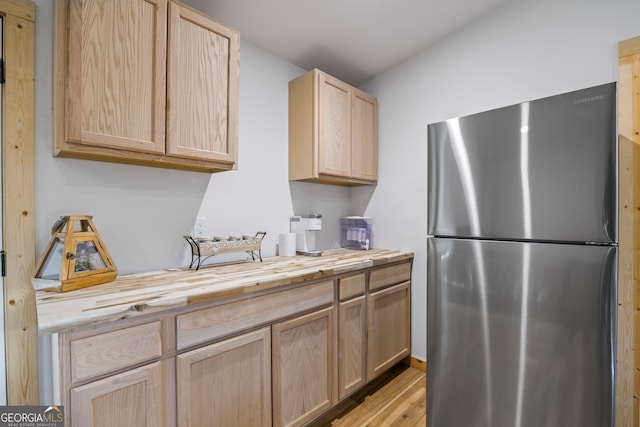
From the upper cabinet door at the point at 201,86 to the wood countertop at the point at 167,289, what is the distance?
0.61 m

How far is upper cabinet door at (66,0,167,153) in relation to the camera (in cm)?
125

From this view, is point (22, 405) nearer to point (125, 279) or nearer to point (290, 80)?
point (125, 279)

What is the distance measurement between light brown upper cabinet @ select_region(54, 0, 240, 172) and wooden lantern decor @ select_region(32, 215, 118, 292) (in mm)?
330

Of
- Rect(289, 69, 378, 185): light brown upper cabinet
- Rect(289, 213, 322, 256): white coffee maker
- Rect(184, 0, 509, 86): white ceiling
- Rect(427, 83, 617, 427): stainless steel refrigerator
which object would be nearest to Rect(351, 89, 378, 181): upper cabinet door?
Rect(289, 69, 378, 185): light brown upper cabinet

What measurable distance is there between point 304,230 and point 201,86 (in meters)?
1.21

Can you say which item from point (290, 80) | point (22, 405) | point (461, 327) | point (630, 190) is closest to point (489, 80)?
point (630, 190)

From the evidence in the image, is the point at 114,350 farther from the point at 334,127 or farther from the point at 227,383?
the point at 334,127

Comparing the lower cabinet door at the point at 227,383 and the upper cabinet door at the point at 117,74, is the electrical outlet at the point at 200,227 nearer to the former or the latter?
the upper cabinet door at the point at 117,74

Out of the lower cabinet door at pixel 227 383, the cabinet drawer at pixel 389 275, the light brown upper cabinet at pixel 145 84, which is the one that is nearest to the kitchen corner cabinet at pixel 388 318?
the cabinet drawer at pixel 389 275

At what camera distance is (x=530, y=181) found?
1.27m

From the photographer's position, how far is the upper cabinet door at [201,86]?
150 cm

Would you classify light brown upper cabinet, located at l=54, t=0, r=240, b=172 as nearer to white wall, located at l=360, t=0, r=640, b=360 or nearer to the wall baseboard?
white wall, located at l=360, t=0, r=640, b=360

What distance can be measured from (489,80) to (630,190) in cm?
106

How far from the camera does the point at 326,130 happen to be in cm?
227
